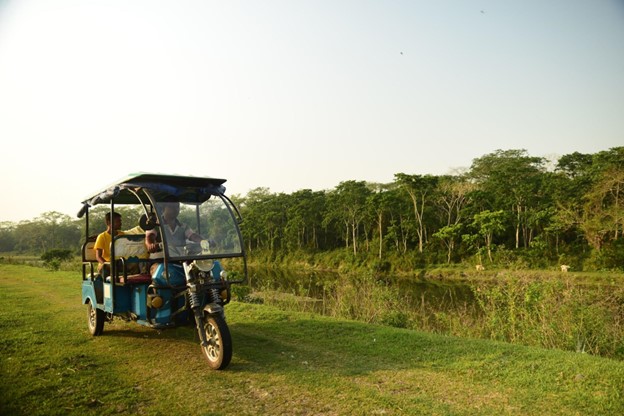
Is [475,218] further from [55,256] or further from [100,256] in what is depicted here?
[100,256]

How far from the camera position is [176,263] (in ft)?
19.7

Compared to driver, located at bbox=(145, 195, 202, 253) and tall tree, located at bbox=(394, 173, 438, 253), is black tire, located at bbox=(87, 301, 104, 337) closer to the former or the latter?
driver, located at bbox=(145, 195, 202, 253)

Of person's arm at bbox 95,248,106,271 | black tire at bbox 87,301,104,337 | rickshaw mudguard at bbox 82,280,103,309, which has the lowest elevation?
black tire at bbox 87,301,104,337

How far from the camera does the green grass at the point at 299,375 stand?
4.25m

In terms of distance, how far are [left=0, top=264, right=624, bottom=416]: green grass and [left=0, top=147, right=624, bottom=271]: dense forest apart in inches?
751

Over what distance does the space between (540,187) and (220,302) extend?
3775 cm

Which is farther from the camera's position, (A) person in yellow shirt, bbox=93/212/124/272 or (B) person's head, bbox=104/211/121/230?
(A) person in yellow shirt, bbox=93/212/124/272

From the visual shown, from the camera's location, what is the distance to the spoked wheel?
5.18 metres

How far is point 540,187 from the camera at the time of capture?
122ft

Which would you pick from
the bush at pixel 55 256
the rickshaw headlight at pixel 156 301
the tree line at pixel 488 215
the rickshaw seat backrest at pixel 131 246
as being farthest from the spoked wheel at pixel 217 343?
the bush at pixel 55 256

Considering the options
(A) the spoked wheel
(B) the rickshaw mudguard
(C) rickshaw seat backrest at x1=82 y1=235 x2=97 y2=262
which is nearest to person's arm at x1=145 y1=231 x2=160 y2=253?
(A) the spoked wheel

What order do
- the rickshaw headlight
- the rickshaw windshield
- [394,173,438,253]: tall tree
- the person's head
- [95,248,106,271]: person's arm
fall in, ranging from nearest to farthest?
the rickshaw headlight → the rickshaw windshield → the person's head → [95,248,106,271]: person's arm → [394,173,438,253]: tall tree

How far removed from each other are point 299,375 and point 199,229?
274 centimetres

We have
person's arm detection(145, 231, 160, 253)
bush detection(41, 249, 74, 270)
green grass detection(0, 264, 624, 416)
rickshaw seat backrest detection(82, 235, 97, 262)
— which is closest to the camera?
green grass detection(0, 264, 624, 416)
